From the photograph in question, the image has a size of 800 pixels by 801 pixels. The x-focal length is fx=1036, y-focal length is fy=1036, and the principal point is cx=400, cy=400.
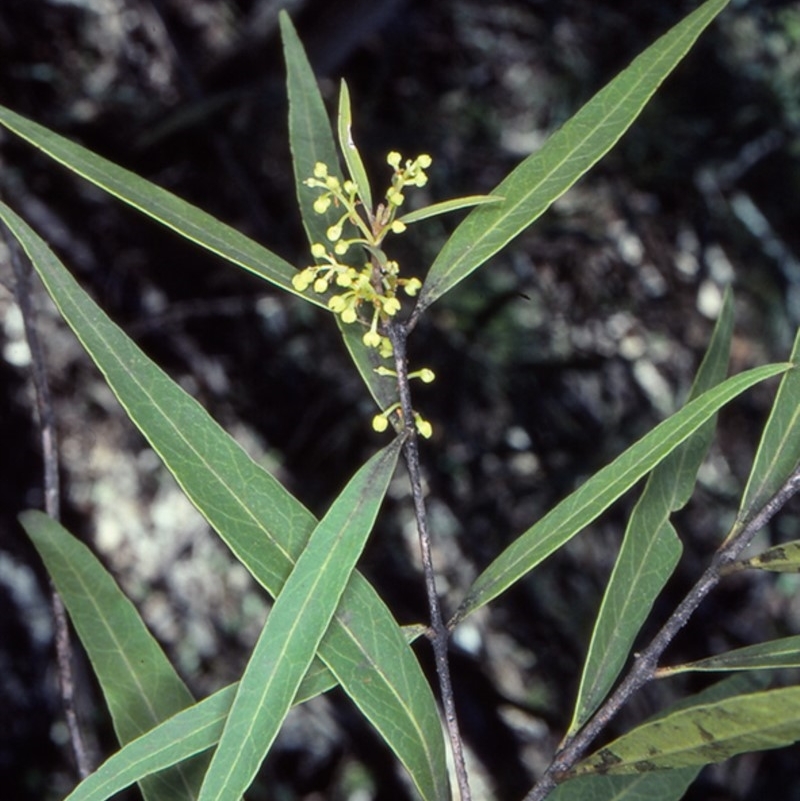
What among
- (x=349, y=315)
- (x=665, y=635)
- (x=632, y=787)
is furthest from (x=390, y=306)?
(x=632, y=787)

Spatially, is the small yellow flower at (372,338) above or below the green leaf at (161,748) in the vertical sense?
above

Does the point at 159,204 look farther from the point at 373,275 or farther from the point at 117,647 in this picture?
the point at 117,647

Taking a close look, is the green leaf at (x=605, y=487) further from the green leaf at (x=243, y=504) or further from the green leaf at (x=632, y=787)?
the green leaf at (x=632, y=787)

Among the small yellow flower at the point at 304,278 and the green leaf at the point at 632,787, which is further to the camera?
the green leaf at the point at 632,787

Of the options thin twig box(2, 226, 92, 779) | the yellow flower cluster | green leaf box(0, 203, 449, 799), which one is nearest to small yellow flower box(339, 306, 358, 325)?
the yellow flower cluster

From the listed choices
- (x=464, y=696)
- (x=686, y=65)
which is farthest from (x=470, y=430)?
(x=686, y=65)

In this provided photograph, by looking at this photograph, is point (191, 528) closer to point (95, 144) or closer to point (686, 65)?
point (95, 144)

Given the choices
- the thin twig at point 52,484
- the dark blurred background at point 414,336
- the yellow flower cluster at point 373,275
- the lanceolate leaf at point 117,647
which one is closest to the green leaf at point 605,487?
the yellow flower cluster at point 373,275
